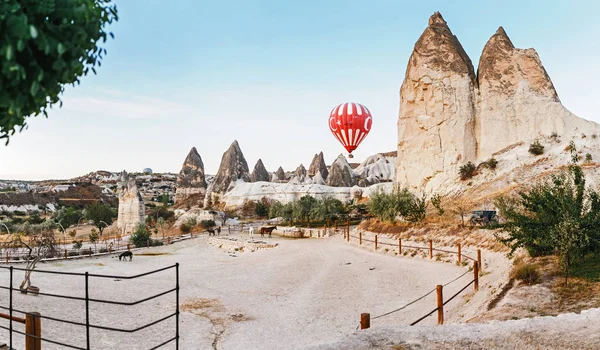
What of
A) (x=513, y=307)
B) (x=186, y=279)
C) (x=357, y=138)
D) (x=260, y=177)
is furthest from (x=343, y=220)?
(x=260, y=177)

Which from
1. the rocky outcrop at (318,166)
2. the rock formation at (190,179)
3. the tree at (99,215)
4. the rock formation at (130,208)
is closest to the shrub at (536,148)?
the rock formation at (130,208)

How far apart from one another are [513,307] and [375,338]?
299cm

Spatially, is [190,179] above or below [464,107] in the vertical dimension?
below

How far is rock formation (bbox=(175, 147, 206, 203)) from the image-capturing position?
233 feet

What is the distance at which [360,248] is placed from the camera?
22.4 m

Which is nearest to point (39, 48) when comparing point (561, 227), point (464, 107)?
point (561, 227)

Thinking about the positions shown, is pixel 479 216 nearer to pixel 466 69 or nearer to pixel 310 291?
pixel 310 291

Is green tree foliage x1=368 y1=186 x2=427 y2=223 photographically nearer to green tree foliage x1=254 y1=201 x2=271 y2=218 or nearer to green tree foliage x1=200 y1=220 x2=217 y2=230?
green tree foliage x1=200 y1=220 x2=217 y2=230

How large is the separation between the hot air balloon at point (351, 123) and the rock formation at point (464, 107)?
5817 millimetres

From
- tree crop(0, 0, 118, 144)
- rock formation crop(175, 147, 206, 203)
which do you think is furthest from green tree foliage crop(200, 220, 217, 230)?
tree crop(0, 0, 118, 144)

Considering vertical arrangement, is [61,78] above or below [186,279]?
above

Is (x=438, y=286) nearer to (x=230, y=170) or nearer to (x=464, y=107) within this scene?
(x=464, y=107)

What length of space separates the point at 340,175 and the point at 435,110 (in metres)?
36.0

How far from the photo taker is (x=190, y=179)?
71625mm
